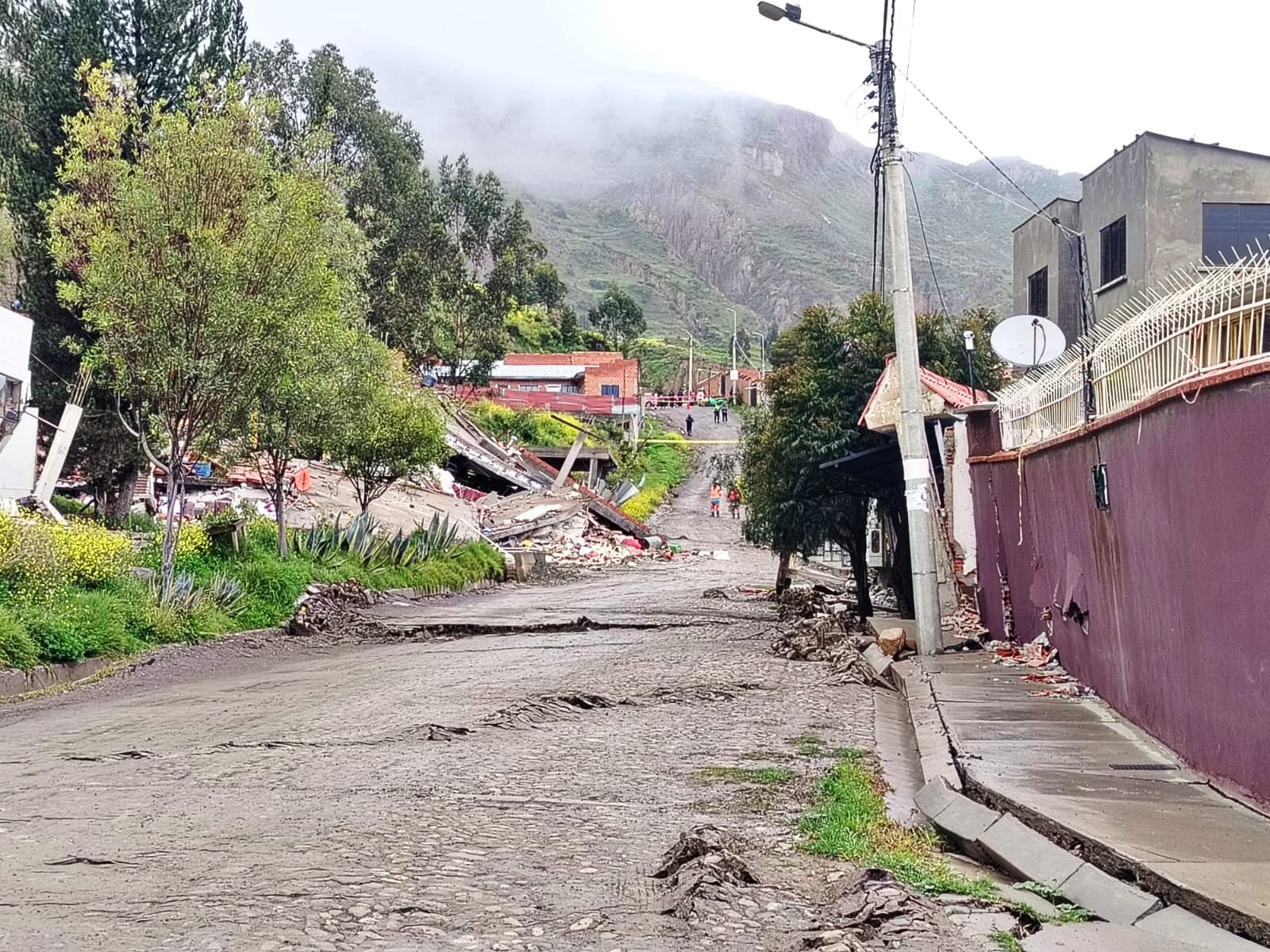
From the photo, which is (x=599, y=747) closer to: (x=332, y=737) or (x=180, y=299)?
(x=332, y=737)

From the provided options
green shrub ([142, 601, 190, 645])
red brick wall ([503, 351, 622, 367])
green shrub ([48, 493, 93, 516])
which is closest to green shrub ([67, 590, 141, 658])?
green shrub ([142, 601, 190, 645])

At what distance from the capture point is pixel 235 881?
5.90 meters

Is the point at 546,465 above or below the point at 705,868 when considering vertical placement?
above

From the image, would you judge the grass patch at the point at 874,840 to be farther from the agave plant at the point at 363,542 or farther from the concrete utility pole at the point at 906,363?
the agave plant at the point at 363,542

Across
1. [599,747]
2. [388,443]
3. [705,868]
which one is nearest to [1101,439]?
[599,747]

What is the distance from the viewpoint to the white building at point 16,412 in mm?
26016

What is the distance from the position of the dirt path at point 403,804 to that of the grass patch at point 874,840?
0.22 metres

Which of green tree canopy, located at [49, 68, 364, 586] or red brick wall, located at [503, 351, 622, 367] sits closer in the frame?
green tree canopy, located at [49, 68, 364, 586]

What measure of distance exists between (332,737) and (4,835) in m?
3.69

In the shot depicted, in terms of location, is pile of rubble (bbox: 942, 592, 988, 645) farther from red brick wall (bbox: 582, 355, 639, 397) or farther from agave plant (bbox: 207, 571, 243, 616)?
red brick wall (bbox: 582, 355, 639, 397)

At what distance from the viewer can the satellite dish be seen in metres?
14.9

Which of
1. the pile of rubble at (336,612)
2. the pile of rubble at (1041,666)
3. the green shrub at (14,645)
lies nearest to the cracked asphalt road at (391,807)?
the green shrub at (14,645)

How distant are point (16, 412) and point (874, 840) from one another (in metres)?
24.3

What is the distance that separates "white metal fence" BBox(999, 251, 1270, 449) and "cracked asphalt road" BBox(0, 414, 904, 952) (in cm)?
356
